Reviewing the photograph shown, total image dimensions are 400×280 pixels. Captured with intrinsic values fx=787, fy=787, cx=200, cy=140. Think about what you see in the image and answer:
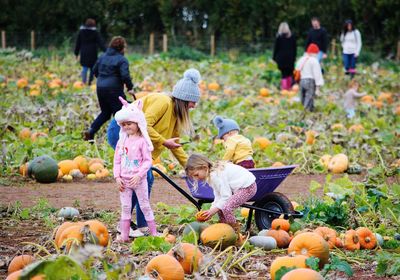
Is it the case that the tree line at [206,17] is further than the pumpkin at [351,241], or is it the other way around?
the tree line at [206,17]

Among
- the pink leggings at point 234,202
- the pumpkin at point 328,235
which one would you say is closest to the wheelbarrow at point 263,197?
the pink leggings at point 234,202

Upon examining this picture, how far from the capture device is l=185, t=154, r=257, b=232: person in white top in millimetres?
5719

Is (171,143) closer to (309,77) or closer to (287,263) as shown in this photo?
(287,263)

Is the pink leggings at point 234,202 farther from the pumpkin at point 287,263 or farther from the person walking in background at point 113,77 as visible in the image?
the person walking in background at point 113,77

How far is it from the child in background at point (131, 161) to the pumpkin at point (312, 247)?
131 centimetres

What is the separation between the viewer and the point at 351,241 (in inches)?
223

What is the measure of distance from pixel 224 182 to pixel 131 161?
71cm

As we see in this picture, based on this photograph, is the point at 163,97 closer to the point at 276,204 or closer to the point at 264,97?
the point at 276,204

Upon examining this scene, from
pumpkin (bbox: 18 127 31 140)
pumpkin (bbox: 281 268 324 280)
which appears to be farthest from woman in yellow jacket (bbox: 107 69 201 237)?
pumpkin (bbox: 18 127 31 140)

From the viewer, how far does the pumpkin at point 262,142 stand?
34.0ft

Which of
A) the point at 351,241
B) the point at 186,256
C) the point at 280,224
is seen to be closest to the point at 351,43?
the point at 280,224

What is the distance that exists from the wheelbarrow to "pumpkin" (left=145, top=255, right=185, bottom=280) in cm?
155

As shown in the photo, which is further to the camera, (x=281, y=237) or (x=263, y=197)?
(x=263, y=197)

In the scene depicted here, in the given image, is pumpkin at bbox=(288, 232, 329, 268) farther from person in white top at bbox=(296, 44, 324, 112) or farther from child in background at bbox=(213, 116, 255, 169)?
person in white top at bbox=(296, 44, 324, 112)
